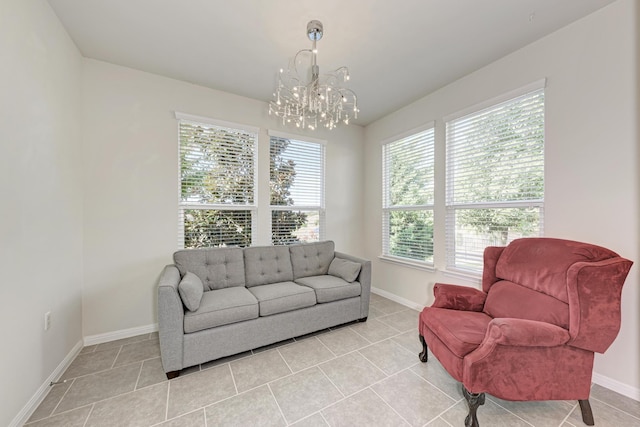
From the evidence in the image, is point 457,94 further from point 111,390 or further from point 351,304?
point 111,390

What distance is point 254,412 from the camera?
1.61 meters

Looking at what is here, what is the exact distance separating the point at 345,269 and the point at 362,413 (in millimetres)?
1532

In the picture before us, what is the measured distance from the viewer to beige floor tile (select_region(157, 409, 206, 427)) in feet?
4.91

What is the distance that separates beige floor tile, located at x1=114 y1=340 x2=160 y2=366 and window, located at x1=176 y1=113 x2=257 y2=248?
1.05 metres

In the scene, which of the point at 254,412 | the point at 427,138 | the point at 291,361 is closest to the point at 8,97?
the point at 254,412

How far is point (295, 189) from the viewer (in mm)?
3672

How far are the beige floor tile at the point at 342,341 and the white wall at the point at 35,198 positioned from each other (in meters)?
2.16

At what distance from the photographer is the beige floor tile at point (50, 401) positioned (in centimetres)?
157

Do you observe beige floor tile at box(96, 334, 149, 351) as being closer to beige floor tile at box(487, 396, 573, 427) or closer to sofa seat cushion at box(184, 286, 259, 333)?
sofa seat cushion at box(184, 286, 259, 333)

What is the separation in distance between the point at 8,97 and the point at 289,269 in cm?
258

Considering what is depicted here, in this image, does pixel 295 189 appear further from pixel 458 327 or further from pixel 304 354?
pixel 458 327

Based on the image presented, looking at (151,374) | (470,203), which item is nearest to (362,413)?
(151,374)

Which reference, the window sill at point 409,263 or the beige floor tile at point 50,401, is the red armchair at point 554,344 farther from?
the beige floor tile at point 50,401

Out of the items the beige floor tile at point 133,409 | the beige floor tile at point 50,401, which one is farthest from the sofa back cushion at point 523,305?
the beige floor tile at point 50,401
